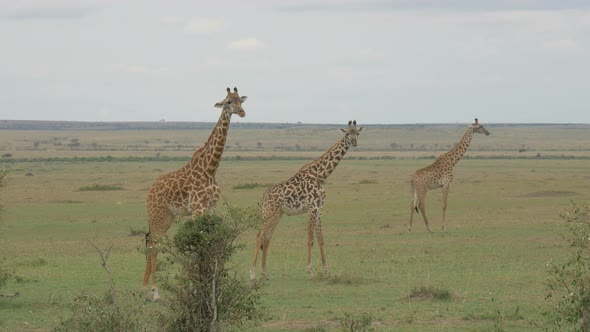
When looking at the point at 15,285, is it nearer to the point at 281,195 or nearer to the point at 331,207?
the point at 281,195

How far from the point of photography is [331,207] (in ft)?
103

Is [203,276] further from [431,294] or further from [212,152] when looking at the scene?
[212,152]

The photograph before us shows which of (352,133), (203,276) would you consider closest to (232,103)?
(352,133)

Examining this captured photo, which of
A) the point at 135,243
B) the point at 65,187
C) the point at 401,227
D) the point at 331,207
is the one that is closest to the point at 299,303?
the point at 135,243

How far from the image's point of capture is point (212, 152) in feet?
47.9

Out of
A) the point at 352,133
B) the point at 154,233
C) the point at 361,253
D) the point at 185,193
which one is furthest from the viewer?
the point at 361,253

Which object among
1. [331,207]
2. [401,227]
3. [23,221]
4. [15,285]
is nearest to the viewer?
[15,285]

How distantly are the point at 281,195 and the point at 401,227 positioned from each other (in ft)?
29.5

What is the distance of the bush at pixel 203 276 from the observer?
9.60 m

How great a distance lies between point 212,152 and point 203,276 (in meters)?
5.12

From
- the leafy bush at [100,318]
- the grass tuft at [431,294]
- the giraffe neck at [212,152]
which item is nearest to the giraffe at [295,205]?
the giraffe neck at [212,152]

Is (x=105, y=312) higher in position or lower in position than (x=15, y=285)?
higher

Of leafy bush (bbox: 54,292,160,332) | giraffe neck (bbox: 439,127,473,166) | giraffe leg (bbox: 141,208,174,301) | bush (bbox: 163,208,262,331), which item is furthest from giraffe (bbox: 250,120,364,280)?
giraffe neck (bbox: 439,127,473,166)

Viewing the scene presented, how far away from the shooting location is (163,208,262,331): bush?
960cm
